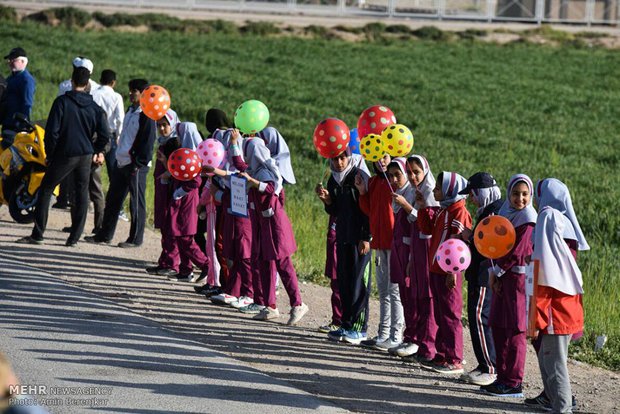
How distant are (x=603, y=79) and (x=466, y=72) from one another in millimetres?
5194

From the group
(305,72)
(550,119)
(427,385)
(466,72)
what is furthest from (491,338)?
(466,72)

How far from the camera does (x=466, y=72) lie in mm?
37938

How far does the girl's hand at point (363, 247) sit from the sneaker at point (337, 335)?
2.53 ft

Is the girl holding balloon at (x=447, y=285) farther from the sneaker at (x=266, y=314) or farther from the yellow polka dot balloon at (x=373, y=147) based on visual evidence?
the sneaker at (x=266, y=314)

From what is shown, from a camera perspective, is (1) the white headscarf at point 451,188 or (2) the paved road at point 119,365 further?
(1) the white headscarf at point 451,188

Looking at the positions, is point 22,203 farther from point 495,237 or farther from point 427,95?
point 427,95

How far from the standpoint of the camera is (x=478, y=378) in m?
7.79

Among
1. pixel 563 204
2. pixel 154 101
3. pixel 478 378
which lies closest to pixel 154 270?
pixel 154 101

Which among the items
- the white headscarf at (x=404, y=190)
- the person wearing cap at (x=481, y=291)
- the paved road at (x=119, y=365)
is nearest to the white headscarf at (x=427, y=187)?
the white headscarf at (x=404, y=190)

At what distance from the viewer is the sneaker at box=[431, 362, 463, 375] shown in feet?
26.5

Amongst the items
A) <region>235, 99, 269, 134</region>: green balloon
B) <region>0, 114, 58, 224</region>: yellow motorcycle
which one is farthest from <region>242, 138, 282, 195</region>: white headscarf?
<region>0, 114, 58, 224</region>: yellow motorcycle

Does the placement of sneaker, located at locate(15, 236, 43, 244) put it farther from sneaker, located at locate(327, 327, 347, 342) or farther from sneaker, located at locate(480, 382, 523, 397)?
sneaker, located at locate(480, 382, 523, 397)

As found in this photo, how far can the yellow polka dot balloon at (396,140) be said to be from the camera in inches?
331

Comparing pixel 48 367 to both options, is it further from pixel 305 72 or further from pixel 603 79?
pixel 603 79
